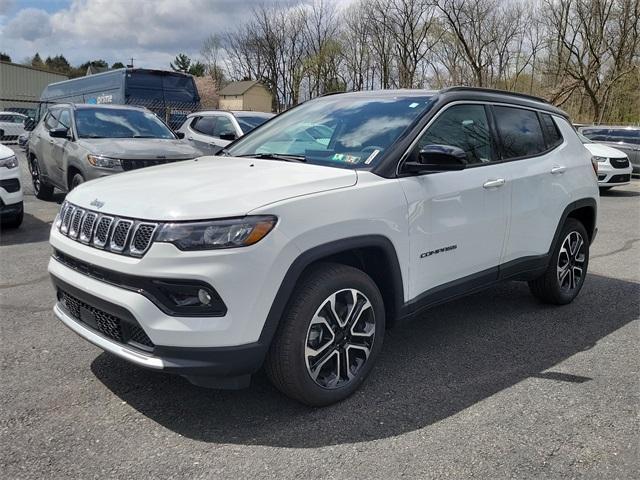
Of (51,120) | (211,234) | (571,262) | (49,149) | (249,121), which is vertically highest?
(51,120)

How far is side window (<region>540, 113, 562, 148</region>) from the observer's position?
15.8ft

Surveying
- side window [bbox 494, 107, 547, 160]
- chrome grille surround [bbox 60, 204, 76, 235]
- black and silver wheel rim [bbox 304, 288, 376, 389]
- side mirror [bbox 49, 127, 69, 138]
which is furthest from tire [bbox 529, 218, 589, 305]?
side mirror [bbox 49, 127, 69, 138]

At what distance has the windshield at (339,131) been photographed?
357cm

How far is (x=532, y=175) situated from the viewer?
4.39m

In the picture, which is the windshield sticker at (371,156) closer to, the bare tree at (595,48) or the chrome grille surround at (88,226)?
the chrome grille surround at (88,226)

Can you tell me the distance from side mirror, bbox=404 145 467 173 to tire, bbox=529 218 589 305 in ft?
6.17

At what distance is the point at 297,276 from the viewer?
2.83 metres

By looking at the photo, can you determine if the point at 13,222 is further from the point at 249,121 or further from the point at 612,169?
the point at 612,169

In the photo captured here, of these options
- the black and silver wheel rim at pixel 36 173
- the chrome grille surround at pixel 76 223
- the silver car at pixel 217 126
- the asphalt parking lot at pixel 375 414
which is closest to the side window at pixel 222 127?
the silver car at pixel 217 126

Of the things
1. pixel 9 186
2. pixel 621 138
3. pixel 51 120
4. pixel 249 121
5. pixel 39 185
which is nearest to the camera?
pixel 9 186

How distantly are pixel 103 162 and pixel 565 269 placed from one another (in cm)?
587

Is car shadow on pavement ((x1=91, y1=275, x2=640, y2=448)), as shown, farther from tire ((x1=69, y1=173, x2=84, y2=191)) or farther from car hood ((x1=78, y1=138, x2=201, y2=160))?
tire ((x1=69, y1=173, x2=84, y2=191))

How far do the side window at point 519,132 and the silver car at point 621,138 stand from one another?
44.6ft

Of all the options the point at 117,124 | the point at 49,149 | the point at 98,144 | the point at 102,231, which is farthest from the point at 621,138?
the point at 102,231
